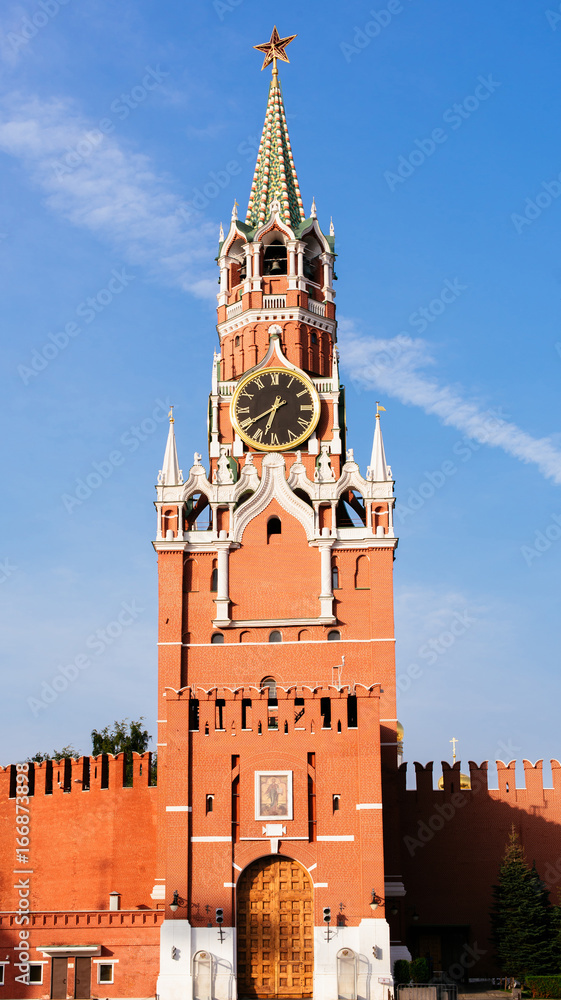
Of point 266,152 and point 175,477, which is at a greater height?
point 266,152

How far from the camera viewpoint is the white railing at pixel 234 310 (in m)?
64.9

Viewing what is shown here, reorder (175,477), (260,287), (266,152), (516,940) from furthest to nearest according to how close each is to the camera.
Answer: (266,152) < (260,287) < (175,477) < (516,940)

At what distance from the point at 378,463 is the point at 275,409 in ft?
18.7

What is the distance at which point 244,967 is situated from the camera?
47781 mm

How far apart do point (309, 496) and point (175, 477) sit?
20.2 ft

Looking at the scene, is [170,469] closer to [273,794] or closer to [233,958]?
[273,794]

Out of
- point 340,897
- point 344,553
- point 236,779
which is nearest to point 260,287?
point 344,553

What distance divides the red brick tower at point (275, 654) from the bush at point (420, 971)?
6.95 ft

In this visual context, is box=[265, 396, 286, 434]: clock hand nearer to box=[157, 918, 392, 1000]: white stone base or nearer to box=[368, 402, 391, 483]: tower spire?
box=[368, 402, 391, 483]: tower spire

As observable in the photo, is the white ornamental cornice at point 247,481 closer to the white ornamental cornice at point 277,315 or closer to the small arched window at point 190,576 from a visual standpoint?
the small arched window at point 190,576

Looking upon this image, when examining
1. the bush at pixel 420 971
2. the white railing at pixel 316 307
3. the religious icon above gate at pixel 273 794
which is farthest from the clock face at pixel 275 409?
the bush at pixel 420 971

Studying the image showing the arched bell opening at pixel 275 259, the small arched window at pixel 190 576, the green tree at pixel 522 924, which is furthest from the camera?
the arched bell opening at pixel 275 259

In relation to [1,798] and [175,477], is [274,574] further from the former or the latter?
[1,798]

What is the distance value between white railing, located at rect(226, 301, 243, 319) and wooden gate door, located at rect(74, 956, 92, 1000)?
3115 cm
